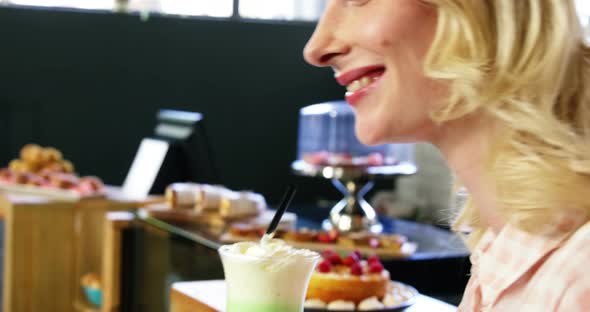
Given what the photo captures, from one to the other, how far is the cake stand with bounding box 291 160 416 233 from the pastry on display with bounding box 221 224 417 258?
0.43 meters

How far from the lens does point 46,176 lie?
5.18 metres

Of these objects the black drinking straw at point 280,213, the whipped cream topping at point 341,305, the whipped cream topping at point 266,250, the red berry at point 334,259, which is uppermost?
the black drinking straw at point 280,213

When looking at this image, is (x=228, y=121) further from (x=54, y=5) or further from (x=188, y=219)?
(x=188, y=219)

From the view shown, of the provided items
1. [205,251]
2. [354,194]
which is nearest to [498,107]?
[205,251]

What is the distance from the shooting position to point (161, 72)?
7.84 meters

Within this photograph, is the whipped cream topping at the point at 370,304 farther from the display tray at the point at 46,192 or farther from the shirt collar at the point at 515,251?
the display tray at the point at 46,192

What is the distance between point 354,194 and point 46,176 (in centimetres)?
192

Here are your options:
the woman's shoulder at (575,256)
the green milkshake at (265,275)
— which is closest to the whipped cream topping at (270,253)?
the green milkshake at (265,275)

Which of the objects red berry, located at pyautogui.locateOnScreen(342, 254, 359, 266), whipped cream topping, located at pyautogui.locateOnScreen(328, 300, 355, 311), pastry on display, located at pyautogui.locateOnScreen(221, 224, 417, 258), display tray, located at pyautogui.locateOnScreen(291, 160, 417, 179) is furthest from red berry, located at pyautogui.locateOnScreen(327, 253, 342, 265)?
display tray, located at pyautogui.locateOnScreen(291, 160, 417, 179)

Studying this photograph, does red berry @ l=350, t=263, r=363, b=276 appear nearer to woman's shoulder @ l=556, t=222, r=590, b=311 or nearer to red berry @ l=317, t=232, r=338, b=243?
woman's shoulder @ l=556, t=222, r=590, b=311

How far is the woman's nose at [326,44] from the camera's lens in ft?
4.42

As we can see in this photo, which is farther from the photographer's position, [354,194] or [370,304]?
[354,194]

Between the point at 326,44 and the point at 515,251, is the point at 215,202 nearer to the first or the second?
the point at 326,44

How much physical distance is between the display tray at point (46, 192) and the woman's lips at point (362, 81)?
12.0 feet
